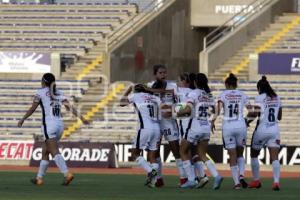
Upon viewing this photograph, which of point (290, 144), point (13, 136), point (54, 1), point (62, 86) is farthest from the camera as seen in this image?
point (54, 1)

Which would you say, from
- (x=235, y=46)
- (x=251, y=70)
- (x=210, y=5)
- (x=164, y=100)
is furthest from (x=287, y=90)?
(x=164, y=100)

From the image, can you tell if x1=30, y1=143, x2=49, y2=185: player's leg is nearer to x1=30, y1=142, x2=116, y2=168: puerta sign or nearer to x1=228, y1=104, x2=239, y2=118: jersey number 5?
x1=228, y1=104, x2=239, y2=118: jersey number 5

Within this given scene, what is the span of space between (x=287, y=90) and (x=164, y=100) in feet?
61.3

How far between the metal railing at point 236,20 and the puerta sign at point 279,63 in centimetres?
343

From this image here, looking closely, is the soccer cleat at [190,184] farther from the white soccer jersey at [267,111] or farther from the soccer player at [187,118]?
the white soccer jersey at [267,111]

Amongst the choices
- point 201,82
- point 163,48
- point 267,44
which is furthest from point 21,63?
point 201,82

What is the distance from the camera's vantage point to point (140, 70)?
4391 cm

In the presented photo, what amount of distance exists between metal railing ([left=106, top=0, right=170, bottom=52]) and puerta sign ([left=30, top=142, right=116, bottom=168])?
9.17 m

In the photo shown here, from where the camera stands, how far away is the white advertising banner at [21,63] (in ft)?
143

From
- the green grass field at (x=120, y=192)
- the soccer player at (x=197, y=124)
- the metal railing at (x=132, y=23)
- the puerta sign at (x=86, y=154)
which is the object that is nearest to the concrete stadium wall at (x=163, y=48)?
the metal railing at (x=132, y=23)

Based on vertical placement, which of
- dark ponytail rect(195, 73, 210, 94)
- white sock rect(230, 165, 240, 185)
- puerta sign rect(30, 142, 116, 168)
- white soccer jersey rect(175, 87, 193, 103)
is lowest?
puerta sign rect(30, 142, 116, 168)

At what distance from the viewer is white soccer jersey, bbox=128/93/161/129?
2155 cm

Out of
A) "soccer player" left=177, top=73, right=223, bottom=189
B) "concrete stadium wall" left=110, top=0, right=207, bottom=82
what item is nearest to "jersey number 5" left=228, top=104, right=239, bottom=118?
"soccer player" left=177, top=73, right=223, bottom=189

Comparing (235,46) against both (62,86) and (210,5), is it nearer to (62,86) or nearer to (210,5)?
(210,5)
